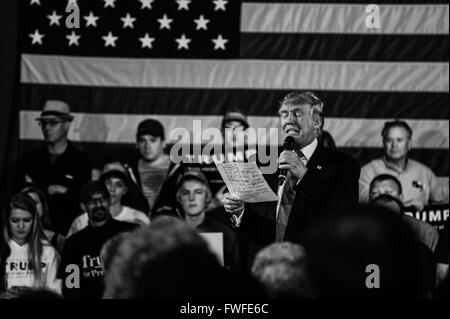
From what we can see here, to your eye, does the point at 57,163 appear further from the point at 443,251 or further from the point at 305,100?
the point at 305,100

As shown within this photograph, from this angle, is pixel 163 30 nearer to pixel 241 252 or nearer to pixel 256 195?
pixel 241 252

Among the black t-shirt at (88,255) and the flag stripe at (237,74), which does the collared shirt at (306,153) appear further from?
the flag stripe at (237,74)

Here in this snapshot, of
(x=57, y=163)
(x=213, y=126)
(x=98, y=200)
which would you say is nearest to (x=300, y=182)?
(x=98, y=200)

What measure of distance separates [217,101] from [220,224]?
118 centimetres

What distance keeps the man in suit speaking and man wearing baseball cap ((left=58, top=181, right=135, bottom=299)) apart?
6.86ft

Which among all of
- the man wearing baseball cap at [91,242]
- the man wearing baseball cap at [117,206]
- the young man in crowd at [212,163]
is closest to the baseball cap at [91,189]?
the man wearing baseball cap at [91,242]

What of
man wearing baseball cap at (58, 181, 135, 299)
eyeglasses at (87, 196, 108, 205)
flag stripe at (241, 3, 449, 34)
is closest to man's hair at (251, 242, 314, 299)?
man wearing baseball cap at (58, 181, 135, 299)

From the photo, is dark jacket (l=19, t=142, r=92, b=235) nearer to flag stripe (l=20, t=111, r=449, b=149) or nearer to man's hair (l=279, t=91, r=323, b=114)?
flag stripe (l=20, t=111, r=449, b=149)

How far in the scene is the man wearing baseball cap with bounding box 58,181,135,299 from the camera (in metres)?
5.64

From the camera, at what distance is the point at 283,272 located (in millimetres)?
1928

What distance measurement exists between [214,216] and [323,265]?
16.1ft

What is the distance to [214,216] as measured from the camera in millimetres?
6387

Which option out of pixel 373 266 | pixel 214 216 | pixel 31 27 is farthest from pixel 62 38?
pixel 373 266

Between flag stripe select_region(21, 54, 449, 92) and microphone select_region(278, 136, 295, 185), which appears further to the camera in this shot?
flag stripe select_region(21, 54, 449, 92)
